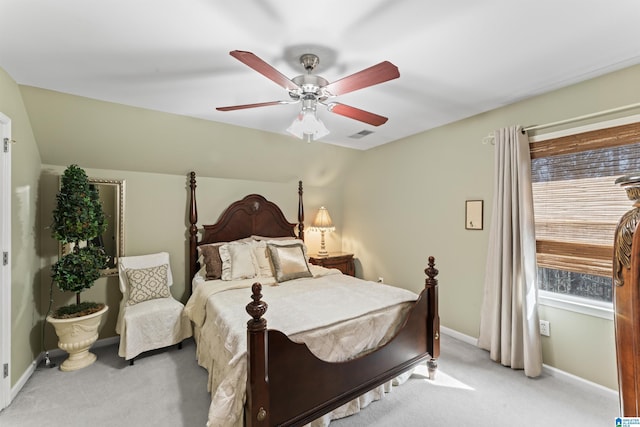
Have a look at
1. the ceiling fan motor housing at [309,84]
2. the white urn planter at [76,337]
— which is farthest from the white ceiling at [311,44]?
the white urn planter at [76,337]

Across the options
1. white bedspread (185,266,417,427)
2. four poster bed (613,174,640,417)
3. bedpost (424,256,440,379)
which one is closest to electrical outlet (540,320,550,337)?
bedpost (424,256,440,379)

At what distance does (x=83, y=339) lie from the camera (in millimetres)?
2652

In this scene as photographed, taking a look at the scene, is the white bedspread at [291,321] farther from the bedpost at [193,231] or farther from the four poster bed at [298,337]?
the bedpost at [193,231]

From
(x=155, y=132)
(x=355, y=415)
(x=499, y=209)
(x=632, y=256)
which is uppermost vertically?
(x=155, y=132)

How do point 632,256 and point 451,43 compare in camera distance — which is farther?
point 451,43

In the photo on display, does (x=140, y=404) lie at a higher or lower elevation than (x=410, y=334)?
lower

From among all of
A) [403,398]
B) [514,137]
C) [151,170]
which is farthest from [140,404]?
[514,137]

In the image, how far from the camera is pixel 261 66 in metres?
1.57

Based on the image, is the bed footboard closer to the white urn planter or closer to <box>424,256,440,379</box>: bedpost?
<box>424,256,440,379</box>: bedpost

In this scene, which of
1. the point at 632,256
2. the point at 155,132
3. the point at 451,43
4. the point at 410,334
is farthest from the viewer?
the point at 155,132

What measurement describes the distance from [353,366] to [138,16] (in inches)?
98.4

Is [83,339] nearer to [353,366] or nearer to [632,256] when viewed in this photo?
[353,366]

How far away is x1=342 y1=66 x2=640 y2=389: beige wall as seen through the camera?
2.33 m

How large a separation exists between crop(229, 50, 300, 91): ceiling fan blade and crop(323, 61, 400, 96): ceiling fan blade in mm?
255
